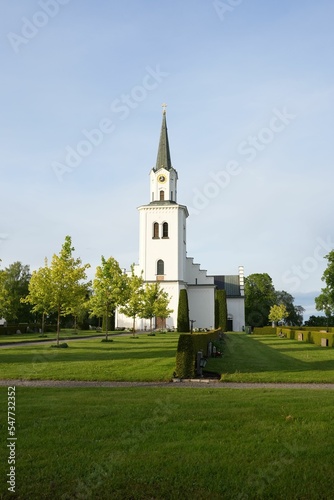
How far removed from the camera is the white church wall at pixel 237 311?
67.9 m

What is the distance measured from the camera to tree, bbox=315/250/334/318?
58625mm

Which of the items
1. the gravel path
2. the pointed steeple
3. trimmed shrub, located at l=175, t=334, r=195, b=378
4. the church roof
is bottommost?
the gravel path

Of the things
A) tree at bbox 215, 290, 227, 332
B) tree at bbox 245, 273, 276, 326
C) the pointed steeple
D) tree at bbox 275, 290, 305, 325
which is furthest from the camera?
tree at bbox 275, 290, 305, 325

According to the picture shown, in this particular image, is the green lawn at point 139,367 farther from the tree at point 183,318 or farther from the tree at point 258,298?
the tree at point 258,298

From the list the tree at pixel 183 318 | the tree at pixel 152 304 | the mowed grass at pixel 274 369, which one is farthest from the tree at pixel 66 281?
the tree at pixel 183 318

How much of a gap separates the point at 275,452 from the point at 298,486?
1.01 metres

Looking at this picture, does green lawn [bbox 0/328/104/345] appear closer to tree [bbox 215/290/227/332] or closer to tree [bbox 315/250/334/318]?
tree [bbox 215/290/227/332]

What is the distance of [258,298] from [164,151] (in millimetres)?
33754

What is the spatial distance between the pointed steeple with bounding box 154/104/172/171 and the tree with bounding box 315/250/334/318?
24945 millimetres

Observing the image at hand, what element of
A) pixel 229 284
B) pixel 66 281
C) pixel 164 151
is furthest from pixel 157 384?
pixel 229 284

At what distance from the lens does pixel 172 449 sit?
646cm

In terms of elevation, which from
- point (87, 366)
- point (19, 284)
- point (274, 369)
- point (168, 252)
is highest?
point (168, 252)

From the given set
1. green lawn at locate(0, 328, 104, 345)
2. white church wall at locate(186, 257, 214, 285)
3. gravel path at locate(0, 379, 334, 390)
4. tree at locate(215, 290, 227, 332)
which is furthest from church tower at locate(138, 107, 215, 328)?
gravel path at locate(0, 379, 334, 390)

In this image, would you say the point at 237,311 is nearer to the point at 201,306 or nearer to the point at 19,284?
the point at 201,306
